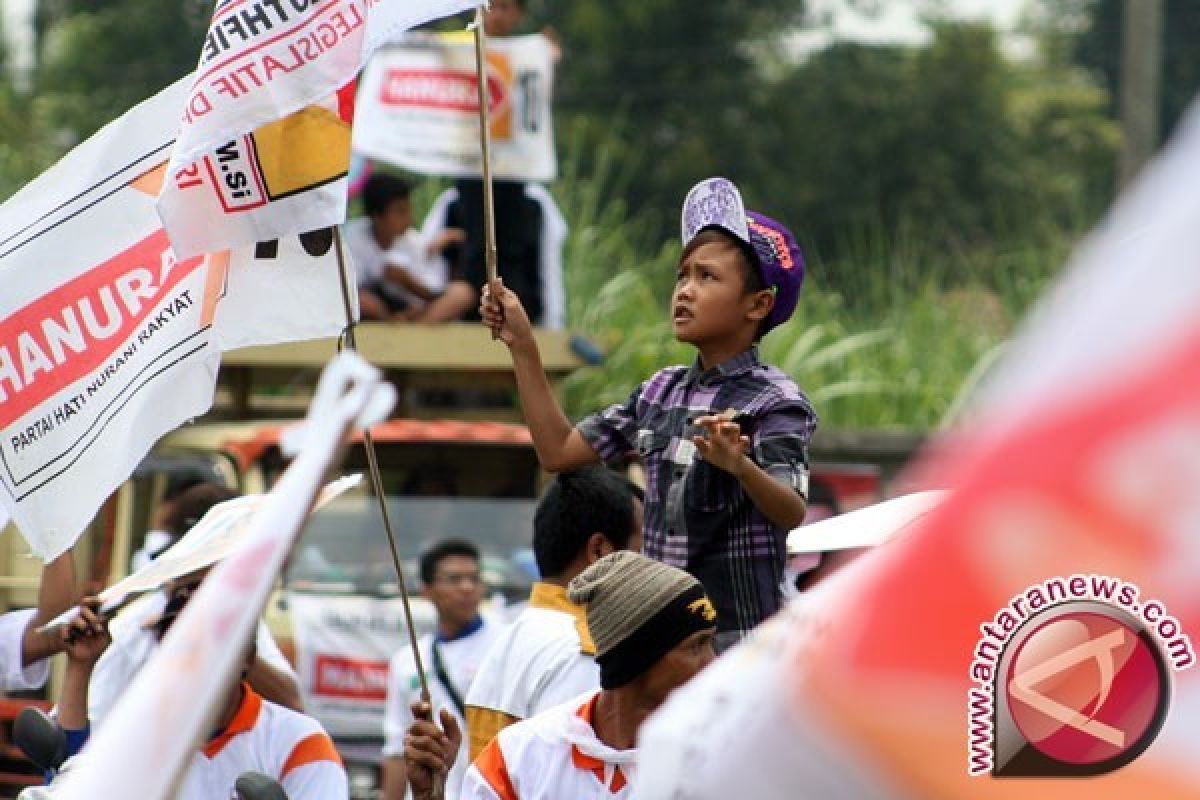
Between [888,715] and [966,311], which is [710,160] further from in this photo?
[888,715]

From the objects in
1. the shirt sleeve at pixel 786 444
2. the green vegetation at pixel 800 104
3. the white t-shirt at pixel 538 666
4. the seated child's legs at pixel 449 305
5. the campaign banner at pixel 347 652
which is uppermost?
the shirt sleeve at pixel 786 444

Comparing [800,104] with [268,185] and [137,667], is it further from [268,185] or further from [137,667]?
[268,185]

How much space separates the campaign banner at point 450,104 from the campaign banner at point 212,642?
957cm

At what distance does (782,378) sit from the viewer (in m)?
5.35

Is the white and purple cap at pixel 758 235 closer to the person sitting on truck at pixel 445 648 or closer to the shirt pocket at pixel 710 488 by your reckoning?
the shirt pocket at pixel 710 488

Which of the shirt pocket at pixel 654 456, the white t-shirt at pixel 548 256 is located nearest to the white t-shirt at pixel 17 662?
the shirt pocket at pixel 654 456

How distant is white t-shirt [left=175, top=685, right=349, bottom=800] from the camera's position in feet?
19.3

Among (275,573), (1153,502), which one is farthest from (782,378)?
(1153,502)

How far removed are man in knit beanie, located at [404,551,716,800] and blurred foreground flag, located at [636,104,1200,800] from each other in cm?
150

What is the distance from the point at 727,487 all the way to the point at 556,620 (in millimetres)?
868

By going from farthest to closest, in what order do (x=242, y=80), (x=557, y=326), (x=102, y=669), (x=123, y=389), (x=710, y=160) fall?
(x=710, y=160), (x=557, y=326), (x=102, y=669), (x=123, y=389), (x=242, y=80)

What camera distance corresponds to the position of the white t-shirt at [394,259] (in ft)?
40.9

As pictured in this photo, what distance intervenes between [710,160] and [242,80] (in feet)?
96.9

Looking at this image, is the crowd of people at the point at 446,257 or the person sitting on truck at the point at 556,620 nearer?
Answer: the person sitting on truck at the point at 556,620
